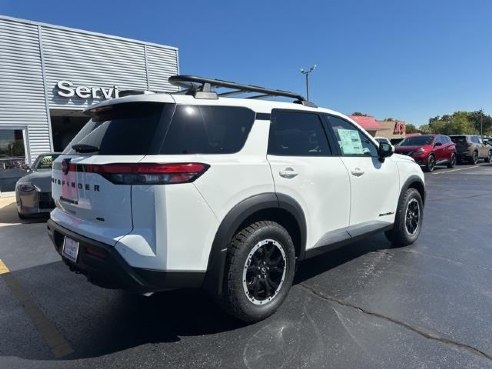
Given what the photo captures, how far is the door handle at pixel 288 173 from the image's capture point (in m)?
3.34

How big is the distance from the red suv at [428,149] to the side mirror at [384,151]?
12628mm

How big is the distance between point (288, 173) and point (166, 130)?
3.77ft

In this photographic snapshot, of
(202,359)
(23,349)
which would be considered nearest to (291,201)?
(202,359)

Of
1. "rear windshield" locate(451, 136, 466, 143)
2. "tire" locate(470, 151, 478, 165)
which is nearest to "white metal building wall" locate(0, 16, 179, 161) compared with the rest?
"rear windshield" locate(451, 136, 466, 143)

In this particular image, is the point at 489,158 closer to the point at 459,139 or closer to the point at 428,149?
the point at 459,139

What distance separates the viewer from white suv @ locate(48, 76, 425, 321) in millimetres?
2654

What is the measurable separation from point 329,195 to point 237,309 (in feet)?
4.73

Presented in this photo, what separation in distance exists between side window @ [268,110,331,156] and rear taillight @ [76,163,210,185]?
872mm

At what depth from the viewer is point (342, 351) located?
2770 millimetres

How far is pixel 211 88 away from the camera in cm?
329

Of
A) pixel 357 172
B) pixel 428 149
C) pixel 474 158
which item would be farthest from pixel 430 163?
pixel 357 172

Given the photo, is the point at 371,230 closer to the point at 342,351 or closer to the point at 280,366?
the point at 342,351

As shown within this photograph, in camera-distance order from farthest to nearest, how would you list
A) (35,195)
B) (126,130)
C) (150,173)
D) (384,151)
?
(35,195)
(384,151)
(126,130)
(150,173)

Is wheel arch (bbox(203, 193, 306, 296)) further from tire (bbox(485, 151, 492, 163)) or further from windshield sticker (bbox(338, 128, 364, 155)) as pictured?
tire (bbox(485, 151, 492, 163))
